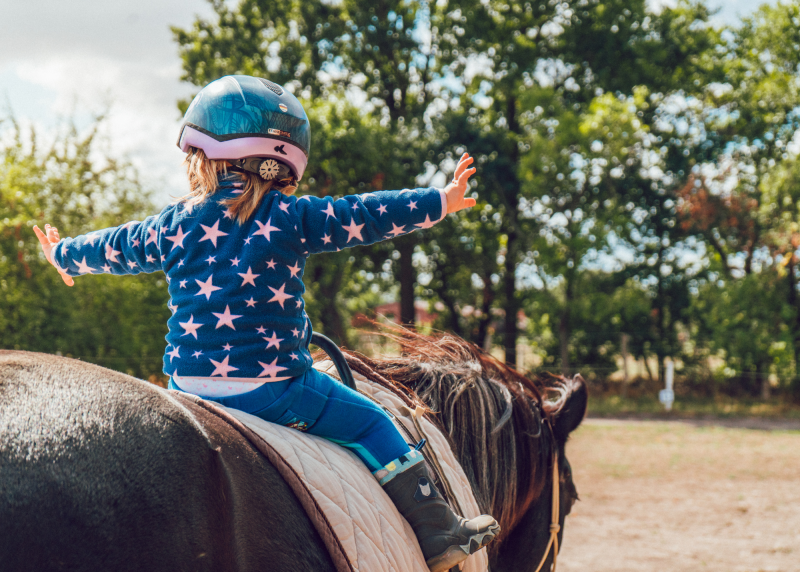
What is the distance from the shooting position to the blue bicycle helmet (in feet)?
5.14

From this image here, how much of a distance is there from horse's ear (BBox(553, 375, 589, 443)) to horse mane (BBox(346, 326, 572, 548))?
0.13 feet

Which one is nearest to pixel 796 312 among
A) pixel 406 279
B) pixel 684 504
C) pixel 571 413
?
pixel 406 279

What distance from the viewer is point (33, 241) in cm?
1063

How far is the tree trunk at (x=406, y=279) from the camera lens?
18031 millimetres

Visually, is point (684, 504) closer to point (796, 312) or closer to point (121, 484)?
point (121, 484)

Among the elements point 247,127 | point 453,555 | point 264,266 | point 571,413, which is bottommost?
point 453,555

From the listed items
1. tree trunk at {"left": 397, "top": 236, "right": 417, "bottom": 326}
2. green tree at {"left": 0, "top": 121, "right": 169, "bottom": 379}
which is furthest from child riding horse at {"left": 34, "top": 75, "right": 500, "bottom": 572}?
tree trunk at {"left": 397, "top": 236, "right": 417, "bottom": 326}

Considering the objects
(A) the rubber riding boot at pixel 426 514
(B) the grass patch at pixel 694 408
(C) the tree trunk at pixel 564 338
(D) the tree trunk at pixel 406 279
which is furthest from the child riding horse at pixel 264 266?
(D) the tree trunk at pixel 406 279

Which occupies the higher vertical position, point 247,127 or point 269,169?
point 247,127

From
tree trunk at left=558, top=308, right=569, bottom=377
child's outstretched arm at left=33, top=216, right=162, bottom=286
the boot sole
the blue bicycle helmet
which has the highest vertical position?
the blue bicycle helmet

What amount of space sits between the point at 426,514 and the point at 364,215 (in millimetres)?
750

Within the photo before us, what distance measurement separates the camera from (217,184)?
1540 millimetres

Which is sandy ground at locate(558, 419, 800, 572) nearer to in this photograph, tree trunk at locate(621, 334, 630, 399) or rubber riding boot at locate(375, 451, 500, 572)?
rubber riding boot at locate(375, 451, 500, 572)

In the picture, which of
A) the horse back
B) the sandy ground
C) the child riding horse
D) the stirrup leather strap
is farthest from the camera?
the sandy ground
